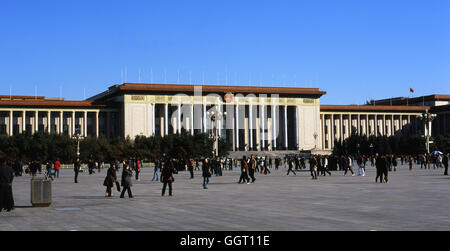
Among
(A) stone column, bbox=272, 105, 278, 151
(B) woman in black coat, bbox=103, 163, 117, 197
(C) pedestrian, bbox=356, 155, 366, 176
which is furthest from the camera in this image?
(A) stone column, bbox=272, 105, 278, 151

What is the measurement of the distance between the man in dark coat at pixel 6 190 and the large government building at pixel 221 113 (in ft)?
282

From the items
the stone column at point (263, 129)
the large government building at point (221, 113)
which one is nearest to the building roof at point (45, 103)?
the large government building at point (221, 113)

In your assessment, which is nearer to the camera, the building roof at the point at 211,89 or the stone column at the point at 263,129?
the building roof at the point at 211,89

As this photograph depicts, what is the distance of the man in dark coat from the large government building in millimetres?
85883

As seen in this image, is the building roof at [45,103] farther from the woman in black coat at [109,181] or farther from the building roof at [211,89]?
the woman in black coat at [109,181]

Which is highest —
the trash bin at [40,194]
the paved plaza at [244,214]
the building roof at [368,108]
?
the building roof at [368,108]

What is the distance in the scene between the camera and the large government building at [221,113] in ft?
355

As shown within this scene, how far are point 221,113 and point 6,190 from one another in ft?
285

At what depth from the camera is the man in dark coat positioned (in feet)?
53.2

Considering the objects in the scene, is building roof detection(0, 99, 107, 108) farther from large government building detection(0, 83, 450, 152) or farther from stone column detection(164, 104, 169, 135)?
stone column detection(164, 104, 169, 135)

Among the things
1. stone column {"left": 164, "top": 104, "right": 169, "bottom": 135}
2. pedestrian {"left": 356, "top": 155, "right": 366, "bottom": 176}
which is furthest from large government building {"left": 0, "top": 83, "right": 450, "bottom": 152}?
pedestrian {"left": 356, "top": 155, "right": 366, "bottom": 176}

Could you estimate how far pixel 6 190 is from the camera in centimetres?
1633

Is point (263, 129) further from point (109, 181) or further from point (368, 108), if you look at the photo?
point (109, 181)

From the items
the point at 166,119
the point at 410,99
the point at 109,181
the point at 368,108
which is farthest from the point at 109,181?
the point at 410,99
